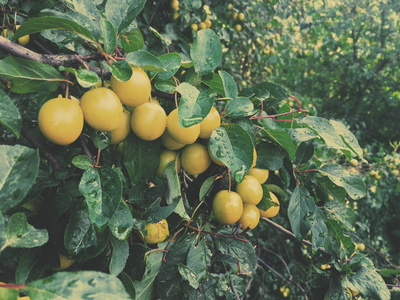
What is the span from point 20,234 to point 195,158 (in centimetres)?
39

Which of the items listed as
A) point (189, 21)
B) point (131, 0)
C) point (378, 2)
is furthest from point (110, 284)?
point (378, 2)

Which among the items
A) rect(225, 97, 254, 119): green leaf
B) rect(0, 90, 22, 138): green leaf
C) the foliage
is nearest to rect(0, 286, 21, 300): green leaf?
the foliage

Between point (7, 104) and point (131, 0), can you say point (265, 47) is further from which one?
point (7, 104)

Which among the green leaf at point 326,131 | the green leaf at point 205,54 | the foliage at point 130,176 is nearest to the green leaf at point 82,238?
the foliage at point 130,176

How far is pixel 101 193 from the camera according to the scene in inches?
21.1

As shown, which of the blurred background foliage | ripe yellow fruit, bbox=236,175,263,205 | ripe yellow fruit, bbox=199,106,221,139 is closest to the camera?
ripe yellow fruit, bbox=199,106,221,139

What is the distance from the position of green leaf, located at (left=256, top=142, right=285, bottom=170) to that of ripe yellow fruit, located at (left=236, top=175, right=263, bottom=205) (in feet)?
0.16

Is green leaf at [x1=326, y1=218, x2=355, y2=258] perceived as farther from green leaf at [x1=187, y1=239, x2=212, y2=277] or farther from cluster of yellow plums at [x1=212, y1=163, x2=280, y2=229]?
green leaf at [x1=187, y1=239, x2=212, y2=277]

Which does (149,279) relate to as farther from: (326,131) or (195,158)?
(326,131)

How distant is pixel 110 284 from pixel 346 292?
0.86 m

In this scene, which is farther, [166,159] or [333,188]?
[333,188]

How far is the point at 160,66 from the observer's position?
23.3 inches

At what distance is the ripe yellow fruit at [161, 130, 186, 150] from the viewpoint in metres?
0.72

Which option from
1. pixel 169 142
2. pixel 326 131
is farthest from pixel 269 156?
pixel 169 142
